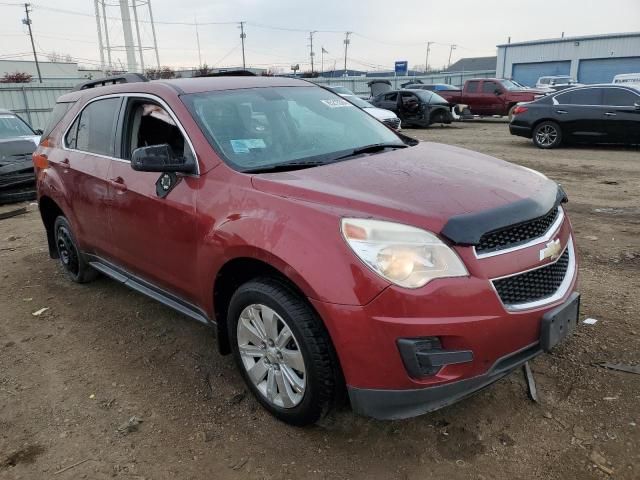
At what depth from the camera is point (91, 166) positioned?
13.3 ft

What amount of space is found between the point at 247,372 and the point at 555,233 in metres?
1.80

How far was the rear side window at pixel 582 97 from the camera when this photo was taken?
39.3 feet

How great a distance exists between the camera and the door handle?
11.8 feet

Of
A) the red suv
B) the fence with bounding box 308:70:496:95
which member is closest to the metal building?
the fence with bounding box 308:70:496:95

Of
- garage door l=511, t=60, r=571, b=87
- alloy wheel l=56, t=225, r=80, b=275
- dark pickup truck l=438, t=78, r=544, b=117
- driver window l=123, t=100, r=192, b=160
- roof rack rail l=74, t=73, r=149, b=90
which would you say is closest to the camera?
driver window l=123, t=100, r=192, b=160

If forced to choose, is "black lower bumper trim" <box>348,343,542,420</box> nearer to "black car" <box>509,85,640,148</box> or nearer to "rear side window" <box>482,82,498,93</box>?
"black car" <box>509,85,640,148</box>

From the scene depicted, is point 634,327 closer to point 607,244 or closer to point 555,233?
point 555,233

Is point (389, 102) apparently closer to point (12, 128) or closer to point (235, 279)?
point (12, 128)

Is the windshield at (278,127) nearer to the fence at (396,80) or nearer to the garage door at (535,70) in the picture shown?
the fence at (396,80)

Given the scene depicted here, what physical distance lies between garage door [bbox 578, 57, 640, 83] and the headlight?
4340 cm

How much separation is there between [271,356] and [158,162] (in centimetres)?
128

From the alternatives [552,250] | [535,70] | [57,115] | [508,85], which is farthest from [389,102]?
[535,70]

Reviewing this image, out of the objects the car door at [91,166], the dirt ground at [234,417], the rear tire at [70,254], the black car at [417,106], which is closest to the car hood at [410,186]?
the dirt ground at [234,417]

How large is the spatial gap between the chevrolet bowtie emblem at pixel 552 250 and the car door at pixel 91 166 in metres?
2.96
